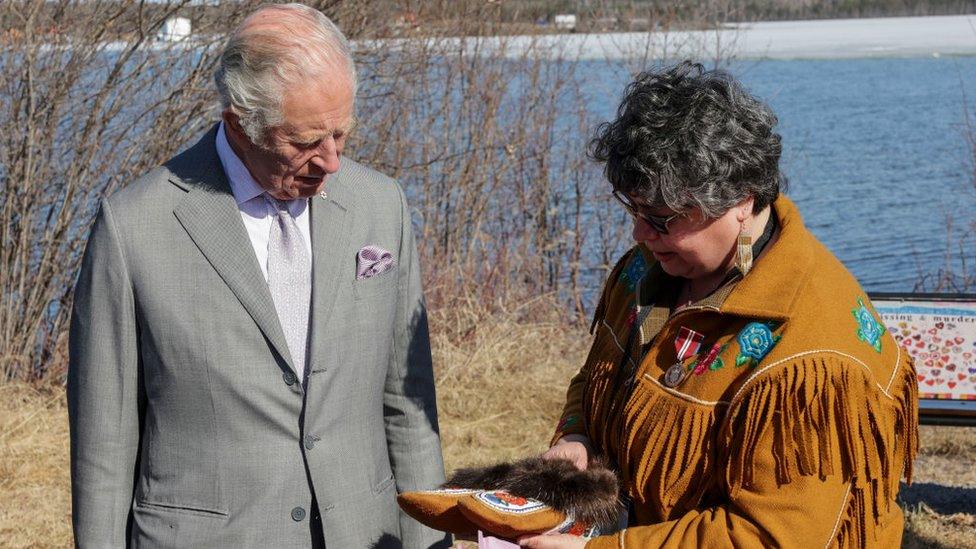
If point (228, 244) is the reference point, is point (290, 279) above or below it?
below

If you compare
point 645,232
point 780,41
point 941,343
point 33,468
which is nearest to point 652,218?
point 645,232

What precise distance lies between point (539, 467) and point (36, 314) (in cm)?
591

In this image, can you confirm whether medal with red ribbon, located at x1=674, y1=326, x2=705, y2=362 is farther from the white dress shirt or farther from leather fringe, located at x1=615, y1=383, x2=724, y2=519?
the white dress shirt

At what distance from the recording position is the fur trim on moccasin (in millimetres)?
2406

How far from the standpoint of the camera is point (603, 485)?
7.97ft

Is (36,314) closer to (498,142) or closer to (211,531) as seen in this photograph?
(498,142)

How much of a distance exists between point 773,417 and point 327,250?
111 centimetres

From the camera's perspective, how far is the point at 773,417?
2.25 m

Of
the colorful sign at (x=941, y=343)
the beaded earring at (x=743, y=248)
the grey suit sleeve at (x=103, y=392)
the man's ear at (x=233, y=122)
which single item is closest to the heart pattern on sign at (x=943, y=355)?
the colorful sign at (x=941, y=343)

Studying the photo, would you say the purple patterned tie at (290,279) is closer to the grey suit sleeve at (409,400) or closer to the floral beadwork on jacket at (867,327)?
the grey suit sleeve at (409,400)

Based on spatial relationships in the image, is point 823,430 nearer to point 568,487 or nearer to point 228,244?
point 568,487

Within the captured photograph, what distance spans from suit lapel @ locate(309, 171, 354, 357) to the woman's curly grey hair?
0.71 m

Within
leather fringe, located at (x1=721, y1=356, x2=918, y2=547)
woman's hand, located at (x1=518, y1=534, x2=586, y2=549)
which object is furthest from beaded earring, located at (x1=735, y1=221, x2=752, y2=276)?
woman's hand, located at (x1=518, y1=534, x2=586, y2=549)

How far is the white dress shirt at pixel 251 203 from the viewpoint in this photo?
267 cm
